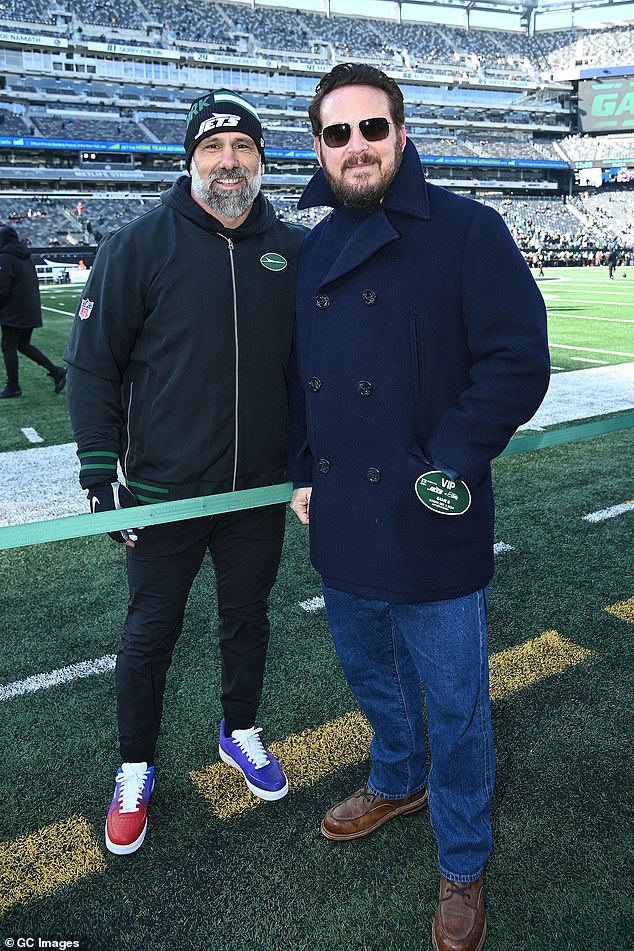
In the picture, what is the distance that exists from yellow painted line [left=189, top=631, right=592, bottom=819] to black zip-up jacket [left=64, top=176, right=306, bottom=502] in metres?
0.94

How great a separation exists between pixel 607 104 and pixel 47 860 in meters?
72.2

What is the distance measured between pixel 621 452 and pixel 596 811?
423 cm

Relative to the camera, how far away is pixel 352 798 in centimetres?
216

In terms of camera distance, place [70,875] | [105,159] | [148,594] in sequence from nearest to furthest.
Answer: [70,875] → [148,594] → [105,159]

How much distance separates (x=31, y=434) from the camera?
6824mm

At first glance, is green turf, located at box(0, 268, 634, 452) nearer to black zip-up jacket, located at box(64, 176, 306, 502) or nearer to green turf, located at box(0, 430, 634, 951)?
green turf, located at box(0, 430, 634, 951)

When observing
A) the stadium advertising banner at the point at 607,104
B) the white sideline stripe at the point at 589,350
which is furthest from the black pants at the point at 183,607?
the stadium advertising banner at the point at 607,104

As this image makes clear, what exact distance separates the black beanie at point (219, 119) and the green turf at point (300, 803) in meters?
1.86

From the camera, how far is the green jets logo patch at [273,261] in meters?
2.10

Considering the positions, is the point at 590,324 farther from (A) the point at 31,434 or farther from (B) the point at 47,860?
(B) the point at 47,860

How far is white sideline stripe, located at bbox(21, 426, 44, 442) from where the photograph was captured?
664 cm

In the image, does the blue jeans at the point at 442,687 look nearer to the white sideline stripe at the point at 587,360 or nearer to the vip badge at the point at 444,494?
the vip badge at the point at 444,494

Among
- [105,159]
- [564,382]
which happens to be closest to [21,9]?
[105,159]

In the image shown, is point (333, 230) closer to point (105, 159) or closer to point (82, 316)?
point (82, 316)
